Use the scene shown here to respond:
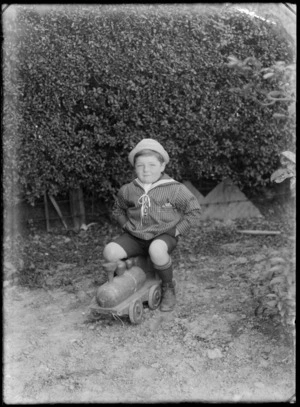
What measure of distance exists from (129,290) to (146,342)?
43cm

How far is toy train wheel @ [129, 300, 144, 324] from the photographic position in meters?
4.10

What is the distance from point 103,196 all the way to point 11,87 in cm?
151

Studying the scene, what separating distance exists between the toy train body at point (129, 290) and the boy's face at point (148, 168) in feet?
2.07

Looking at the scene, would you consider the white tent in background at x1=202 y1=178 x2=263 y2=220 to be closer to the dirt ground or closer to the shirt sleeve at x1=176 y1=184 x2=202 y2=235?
the dirt ground

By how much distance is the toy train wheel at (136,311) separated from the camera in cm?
410

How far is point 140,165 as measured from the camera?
4379mm

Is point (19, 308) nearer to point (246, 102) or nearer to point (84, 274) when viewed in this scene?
point (84, 274)

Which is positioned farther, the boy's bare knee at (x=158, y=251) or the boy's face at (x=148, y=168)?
the boy's face at (x=148, y=168)

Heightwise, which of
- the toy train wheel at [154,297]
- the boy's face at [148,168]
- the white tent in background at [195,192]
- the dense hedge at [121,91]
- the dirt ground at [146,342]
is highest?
the dense hedge at [121,91]

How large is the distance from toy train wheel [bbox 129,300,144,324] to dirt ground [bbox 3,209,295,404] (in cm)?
A: 6

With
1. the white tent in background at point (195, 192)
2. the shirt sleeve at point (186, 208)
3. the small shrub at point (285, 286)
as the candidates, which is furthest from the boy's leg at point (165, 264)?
the white tent in background at point (195, 192)

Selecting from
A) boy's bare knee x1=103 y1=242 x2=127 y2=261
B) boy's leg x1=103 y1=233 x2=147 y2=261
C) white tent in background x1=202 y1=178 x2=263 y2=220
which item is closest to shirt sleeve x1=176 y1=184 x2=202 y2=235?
boy's leg x1=103 y1=233 x2=147 y2=261

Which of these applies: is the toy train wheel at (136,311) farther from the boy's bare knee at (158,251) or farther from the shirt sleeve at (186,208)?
the shirt sleeve at (186,208)

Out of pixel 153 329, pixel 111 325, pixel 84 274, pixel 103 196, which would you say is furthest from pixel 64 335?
pixel 103 196
